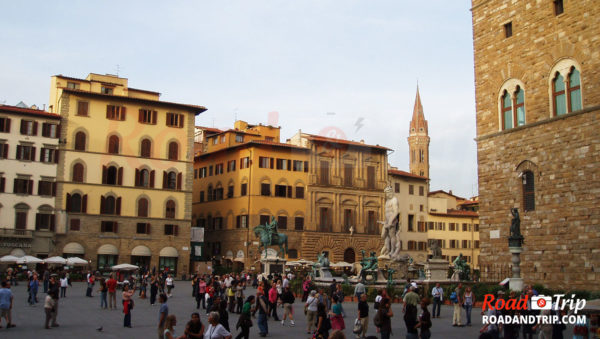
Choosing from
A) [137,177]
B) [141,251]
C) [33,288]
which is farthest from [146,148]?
[33,288]

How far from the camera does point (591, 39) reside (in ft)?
76.6

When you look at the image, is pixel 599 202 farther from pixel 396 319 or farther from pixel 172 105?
pixel 172 105

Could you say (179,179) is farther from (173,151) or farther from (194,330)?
(194,330)

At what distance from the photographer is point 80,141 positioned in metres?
46.9

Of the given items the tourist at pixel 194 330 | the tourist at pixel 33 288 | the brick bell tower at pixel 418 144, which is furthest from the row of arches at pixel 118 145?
the brick bell tower at pixel 418 144

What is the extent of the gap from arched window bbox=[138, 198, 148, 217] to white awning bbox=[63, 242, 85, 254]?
507 cm

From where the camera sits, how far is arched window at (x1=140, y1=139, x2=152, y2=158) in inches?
1928

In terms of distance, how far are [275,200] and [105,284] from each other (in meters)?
31.3

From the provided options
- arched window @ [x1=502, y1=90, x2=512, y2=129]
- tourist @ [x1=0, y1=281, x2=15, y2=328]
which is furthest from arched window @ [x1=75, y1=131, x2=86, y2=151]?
arched window @ [x1=502, y1=90, x2=512, y2=129]

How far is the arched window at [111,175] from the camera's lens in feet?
156

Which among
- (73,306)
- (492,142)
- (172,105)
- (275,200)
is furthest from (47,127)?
(492,142)

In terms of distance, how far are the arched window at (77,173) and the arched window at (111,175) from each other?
194 centimetres

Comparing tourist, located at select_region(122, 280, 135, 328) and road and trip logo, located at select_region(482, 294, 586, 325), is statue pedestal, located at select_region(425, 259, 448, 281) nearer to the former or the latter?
road and trip logo, located at select_region(482, 294, 586, 325)

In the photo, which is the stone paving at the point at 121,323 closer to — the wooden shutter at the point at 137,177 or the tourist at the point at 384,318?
the tourist at the point at 384,318
